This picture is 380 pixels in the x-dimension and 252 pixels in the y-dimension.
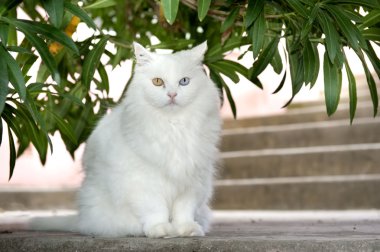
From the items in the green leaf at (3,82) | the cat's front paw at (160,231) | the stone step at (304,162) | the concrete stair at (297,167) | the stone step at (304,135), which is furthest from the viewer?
the stone step at (304,135)

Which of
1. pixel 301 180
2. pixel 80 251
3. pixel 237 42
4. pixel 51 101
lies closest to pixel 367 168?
pixel 301 180

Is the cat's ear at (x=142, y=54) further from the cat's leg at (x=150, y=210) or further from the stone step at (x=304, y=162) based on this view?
the stone step at (x=304, y=162)

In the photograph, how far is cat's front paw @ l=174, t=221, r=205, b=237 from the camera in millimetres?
2043

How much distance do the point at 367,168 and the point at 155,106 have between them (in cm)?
260

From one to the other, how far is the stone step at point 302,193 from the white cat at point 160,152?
2.07m

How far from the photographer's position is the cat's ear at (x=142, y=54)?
2129 millimetres

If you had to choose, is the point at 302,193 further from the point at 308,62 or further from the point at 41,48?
the point at 41,48

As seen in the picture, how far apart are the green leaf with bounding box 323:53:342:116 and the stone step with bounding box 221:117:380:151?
2.66 m

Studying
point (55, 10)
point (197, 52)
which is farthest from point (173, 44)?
point (55, 10)

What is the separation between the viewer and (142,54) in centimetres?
213


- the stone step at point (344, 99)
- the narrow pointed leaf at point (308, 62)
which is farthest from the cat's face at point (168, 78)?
the stone step at point (344, 99)

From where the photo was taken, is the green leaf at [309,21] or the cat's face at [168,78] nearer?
the green leaf at [309,21]

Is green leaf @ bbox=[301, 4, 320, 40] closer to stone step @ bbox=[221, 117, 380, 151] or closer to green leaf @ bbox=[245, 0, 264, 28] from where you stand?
green leaf @ bbox=[245, 0, 264, 28]

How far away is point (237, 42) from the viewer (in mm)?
2494
